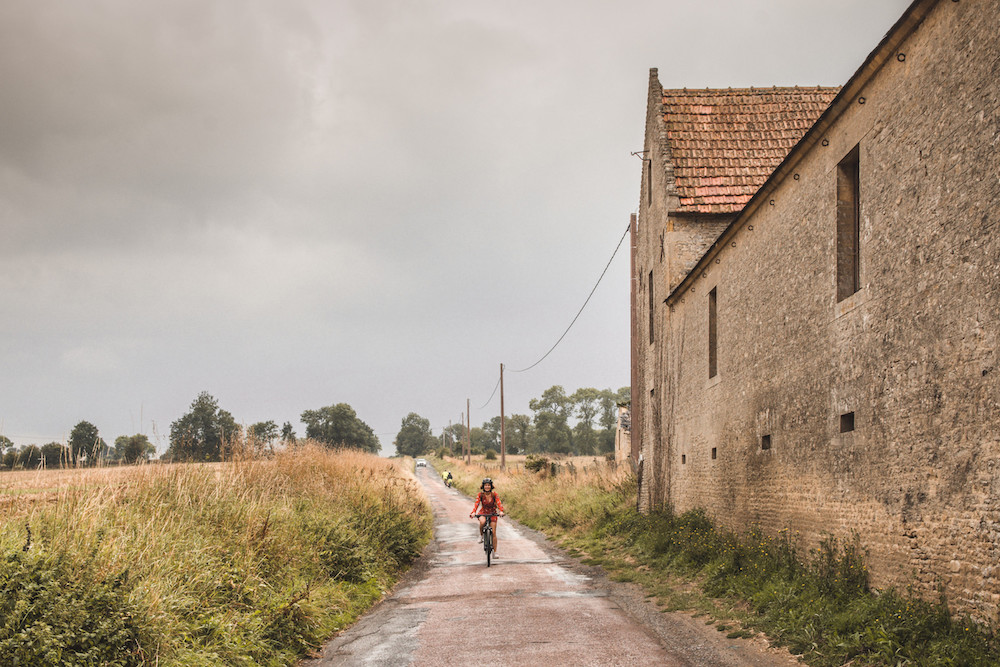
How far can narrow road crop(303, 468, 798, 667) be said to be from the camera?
25.1ft

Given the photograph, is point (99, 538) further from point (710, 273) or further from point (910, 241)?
point (710, 273)

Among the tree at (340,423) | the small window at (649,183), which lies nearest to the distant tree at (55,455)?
the small window at (649,183)

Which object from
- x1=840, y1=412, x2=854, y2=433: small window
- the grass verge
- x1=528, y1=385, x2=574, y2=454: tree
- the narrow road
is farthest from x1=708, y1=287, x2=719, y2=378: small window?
x1=528, y1=385, x2=574, y2=454: tree

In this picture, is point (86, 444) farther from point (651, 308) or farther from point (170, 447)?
point (651, 308)

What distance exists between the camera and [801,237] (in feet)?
35.2

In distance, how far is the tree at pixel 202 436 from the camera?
11.4m

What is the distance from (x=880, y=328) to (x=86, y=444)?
9449 mm

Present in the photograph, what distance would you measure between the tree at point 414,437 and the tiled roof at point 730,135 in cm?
15822

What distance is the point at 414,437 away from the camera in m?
177

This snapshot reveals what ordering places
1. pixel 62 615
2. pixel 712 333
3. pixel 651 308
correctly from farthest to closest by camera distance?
pixel 651 308
pixel 712 333
pixel 62 615

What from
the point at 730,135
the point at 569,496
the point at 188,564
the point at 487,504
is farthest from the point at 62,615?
the point at 569,496

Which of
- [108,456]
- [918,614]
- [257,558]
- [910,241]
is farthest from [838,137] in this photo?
[108,456]

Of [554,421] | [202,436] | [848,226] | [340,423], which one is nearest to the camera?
[848,226]

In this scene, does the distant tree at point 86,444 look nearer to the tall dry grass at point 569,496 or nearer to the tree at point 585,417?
the tall dry grass at point 569,496
